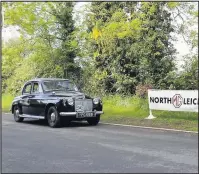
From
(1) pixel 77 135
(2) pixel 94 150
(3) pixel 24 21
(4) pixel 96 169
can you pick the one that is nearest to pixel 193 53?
(4) pixel 96 169

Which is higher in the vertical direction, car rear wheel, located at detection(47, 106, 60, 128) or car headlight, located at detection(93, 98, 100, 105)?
car headlight, located at detection(93, 98, 100, 105)

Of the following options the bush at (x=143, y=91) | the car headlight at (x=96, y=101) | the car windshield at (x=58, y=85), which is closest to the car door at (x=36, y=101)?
the car windshield at (x=58, y=85)

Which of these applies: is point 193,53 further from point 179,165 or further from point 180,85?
point 179,165

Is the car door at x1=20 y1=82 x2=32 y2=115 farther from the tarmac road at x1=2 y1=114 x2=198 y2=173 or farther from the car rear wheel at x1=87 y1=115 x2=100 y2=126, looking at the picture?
the tarmac road at x1=2 y1=114 x2=198 y2=173

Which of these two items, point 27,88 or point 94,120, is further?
point 27,88

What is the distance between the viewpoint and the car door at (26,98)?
10414 millimetres

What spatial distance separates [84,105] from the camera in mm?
9453

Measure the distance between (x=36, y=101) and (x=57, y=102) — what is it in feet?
3.20

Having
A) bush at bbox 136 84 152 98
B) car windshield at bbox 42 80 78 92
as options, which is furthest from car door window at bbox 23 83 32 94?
bush at bbox 136 84 152 98

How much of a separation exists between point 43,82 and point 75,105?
121cm

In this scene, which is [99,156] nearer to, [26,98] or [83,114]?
[83,114]

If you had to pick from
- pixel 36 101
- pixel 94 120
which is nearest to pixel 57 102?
pixel 36 101

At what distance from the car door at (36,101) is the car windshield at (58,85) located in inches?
15.5

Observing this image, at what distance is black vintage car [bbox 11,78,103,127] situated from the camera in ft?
30.5
